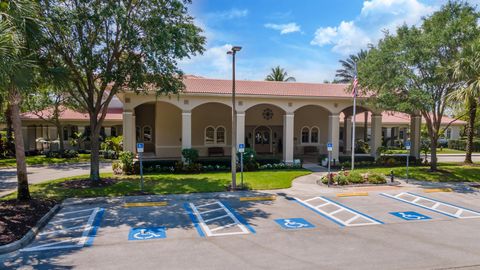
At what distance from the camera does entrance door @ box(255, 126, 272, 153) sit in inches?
1180

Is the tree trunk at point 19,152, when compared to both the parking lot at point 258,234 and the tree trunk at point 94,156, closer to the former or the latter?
the parking lot at point 258,234

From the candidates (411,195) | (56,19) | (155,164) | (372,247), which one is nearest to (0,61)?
(56,19)

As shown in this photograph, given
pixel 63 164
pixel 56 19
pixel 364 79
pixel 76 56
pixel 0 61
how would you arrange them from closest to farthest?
pixel 0 61, pixel 56 19, pixel 76 56, pixel 364 79, pixel 63 164

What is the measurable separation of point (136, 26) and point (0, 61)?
8155 millimetres

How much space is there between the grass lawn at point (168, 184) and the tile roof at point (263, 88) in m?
5.53

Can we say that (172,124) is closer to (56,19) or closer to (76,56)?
(76,56)

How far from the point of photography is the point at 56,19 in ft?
44.1

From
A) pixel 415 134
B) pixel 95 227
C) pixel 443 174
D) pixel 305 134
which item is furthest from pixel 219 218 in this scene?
pixel 415 134

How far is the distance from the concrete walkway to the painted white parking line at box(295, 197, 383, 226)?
43.6ft

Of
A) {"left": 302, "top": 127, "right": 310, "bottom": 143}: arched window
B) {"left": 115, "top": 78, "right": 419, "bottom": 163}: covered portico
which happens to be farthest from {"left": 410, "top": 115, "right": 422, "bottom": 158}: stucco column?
{"left": 302, "top": 127, "right": 310, "bottom": 143}: arched window

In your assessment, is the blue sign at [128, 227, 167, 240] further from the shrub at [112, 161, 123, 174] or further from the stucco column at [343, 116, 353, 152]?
the stucco column at [343, 116, 353, 152]

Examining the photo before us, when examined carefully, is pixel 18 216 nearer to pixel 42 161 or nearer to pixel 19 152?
pixel 19 152

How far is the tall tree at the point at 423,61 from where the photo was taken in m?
18.1

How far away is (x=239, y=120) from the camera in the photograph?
2244 centimetres
